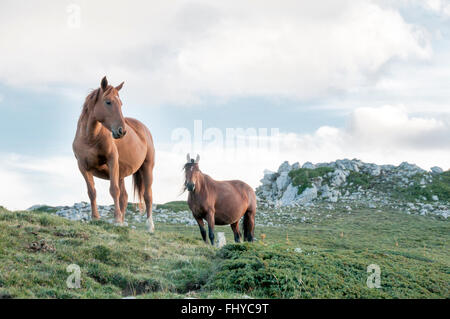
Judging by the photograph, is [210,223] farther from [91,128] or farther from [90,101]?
[90,101]

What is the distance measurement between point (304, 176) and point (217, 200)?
120 feet

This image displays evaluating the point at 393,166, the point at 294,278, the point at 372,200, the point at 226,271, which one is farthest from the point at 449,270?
the point at 393,166

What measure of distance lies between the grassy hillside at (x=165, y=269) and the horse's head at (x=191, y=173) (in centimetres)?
190

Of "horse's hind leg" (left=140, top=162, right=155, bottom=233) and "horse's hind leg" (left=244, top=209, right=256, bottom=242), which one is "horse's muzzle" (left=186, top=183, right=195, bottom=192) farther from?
"horse's hind leg" (left=244, top=209, right=256, bottom=242)

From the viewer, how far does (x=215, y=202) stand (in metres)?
14.9

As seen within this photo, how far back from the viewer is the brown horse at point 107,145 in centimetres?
1077

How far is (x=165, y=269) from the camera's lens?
9086 millimetres

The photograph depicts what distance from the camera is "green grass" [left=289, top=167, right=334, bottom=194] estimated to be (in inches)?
1896

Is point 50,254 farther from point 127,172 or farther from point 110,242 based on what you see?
point 127,172

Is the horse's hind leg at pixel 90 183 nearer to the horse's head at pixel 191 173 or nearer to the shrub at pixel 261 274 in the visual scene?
the horse's head at pixel 191 173

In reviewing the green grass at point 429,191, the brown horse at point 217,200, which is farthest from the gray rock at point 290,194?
the brown horse at point 217,200

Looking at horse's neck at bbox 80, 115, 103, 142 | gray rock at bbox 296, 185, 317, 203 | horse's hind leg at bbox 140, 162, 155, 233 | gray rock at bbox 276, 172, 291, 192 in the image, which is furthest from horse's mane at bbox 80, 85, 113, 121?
gray rock at bbox 276, 172, 291, 192

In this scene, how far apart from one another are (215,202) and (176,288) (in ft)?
22.9

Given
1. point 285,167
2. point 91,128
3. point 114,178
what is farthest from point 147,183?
point 285,167
